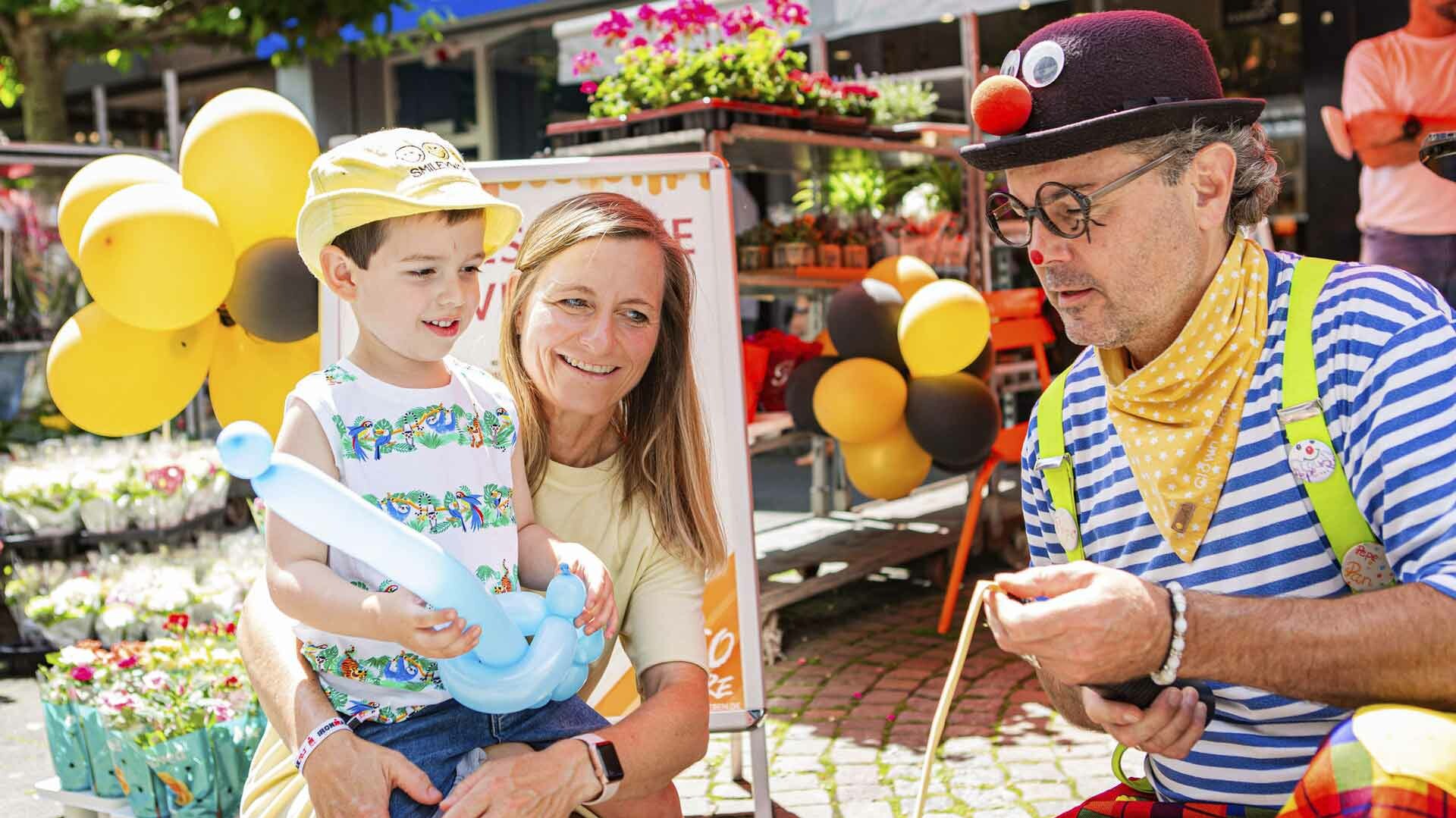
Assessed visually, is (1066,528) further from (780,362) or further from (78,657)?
(780,362)

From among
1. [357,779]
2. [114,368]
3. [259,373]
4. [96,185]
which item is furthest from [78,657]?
[357,779]

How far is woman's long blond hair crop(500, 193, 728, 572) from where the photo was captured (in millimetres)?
2322

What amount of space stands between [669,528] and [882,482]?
10.1 ft

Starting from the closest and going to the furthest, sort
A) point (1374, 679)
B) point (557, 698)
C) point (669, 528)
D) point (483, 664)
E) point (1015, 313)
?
point (1374, 679)
point (483, 664)
point (557, 698)
point (669, 528)
point (1015, 313)

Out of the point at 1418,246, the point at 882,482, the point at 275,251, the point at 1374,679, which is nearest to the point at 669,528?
the point at 1374,679

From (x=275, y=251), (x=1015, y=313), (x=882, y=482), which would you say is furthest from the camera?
(x=1015, y=313)

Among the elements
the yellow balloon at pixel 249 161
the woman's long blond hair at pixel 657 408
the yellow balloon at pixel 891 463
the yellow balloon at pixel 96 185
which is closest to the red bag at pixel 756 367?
the yellow balloon at pixel 891 463

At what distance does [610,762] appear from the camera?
192 centimetres

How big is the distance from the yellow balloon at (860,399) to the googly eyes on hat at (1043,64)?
3273 mm

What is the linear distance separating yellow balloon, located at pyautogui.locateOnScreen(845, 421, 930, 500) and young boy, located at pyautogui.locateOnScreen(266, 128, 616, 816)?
3325 millimetres

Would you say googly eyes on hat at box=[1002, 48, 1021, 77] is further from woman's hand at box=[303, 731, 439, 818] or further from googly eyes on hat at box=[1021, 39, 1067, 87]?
woman's hand at box=[303, 731, 439, 818]

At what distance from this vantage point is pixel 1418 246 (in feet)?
17.9

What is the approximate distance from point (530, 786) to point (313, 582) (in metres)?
0.42

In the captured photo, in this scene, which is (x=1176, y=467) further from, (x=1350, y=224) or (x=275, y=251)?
(x=1350, y=224)
